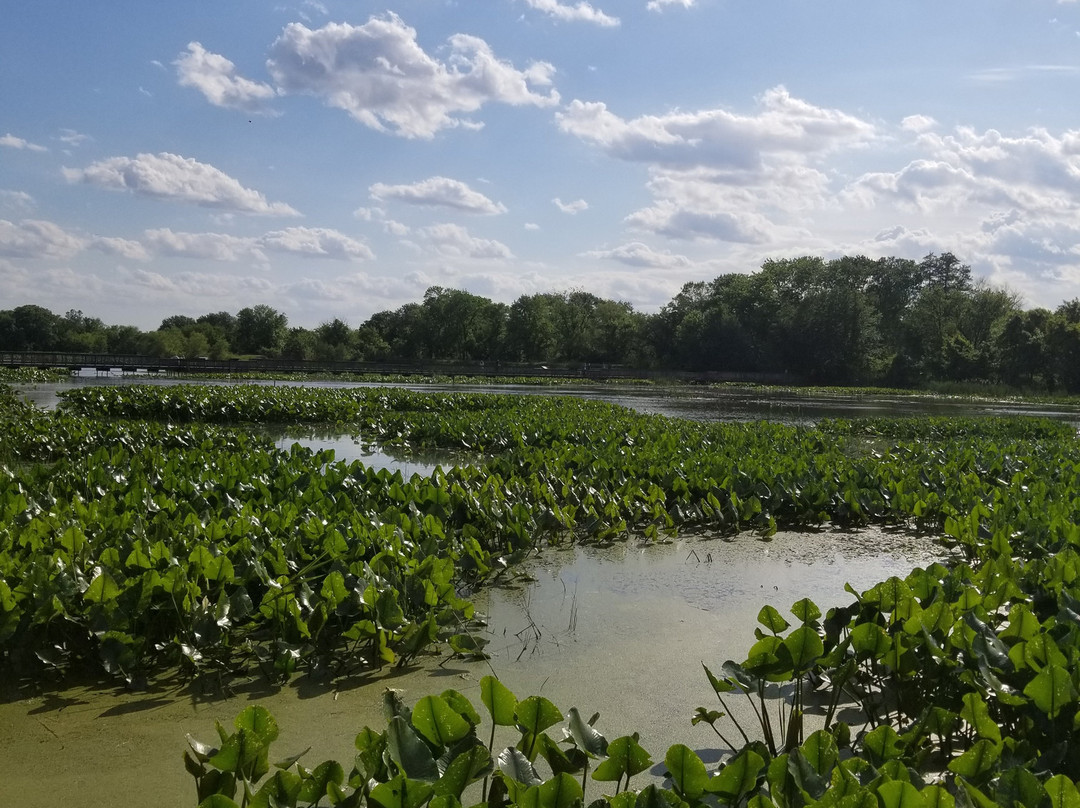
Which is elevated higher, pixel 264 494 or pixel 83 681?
pixel 264 494

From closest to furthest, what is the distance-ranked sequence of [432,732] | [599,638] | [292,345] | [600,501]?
[432,732] → [599,638] → [600,501] → [292,345]

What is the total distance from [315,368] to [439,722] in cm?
6100

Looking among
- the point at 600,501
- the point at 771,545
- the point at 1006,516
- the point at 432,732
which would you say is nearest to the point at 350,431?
the point at 600,501

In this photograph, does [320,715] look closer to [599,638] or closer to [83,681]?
[83,681]

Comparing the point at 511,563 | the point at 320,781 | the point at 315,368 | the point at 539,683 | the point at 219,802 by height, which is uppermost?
the point at 315,368

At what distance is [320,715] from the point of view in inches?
139

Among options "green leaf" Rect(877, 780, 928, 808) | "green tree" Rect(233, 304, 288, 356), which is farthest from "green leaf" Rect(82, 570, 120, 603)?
"green tree" Rect(233, 304, 288, 356)

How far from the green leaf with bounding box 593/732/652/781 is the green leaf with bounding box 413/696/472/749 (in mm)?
370

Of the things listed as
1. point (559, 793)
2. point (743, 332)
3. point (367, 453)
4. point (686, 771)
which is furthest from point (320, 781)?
point (743, 332)

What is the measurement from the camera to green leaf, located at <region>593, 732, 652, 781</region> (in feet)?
7.30

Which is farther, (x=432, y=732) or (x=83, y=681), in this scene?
(x=83, y=681)

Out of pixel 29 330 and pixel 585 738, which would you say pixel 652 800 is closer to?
pixel 585 738

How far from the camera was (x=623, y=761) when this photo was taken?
2244mm

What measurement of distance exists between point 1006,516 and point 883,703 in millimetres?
3868
